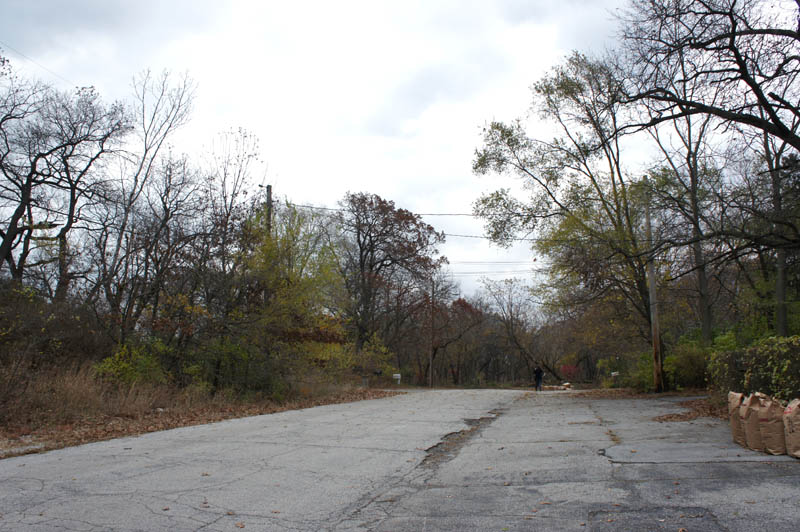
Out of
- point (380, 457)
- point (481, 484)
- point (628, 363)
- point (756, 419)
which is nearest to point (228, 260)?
point (380, 457)

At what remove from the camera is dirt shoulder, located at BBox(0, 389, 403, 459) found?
8.79 meters

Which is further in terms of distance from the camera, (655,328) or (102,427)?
(655,328)

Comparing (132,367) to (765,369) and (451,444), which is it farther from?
(765,369)

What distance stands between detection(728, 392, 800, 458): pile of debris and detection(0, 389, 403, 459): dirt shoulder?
976cm

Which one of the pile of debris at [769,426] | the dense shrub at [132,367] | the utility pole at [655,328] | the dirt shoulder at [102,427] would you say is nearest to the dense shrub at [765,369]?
the pile of debris at [769,426]

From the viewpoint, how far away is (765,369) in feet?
32.8

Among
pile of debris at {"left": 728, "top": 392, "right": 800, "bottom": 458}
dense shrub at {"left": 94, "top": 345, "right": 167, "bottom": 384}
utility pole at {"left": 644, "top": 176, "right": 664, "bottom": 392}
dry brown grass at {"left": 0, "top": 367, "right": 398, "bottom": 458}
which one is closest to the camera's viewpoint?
pile of debris at {"left": 728, "top": 392, "right": 800, "bottom": 458}

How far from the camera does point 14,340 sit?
46.5 feet

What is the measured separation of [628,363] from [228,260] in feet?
88.7

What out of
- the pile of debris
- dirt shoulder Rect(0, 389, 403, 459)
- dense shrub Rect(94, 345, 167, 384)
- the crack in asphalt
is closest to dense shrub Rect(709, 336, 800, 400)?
the pile of debris

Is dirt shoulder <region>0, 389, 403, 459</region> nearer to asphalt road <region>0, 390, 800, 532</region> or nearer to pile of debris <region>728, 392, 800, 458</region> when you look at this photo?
asphalt road <region>0, 390, 800, 532</region>

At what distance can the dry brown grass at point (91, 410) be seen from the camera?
31.9ft

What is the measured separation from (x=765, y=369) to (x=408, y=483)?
24.6 feet

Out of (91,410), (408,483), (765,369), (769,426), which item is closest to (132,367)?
(91,410)
